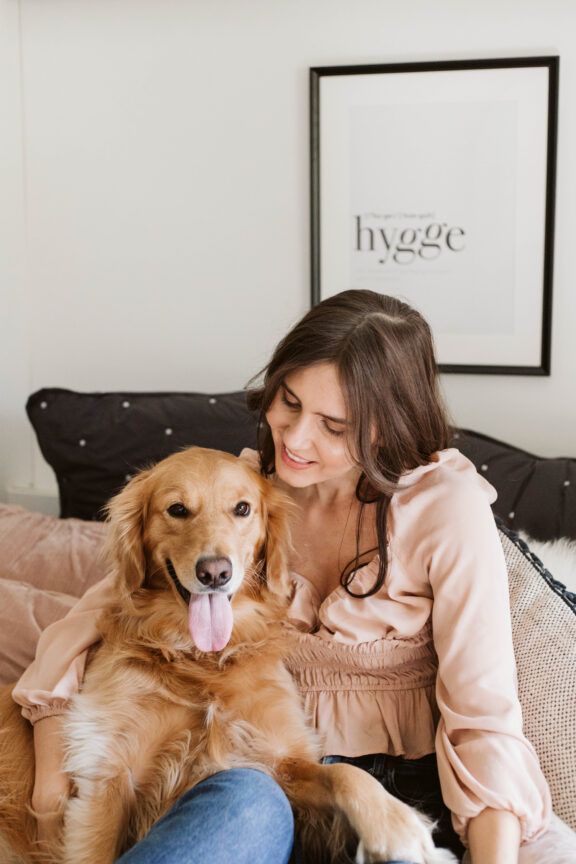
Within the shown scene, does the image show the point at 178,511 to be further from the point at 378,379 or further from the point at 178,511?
the point at 378,379

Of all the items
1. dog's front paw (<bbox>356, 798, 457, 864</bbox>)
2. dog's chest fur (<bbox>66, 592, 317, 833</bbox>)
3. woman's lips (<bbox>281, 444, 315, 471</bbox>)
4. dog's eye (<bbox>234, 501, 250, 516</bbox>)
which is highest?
woman's lips (<bbox>281, 444, 315, 471</bbox>)

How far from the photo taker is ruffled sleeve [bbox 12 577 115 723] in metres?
1.59

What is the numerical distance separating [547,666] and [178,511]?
2.30 ft

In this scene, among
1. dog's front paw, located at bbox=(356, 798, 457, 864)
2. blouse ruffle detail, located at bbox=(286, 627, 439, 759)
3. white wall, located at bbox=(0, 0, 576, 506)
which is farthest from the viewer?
white wall, located at bbox=(0, 0, 576, 506)

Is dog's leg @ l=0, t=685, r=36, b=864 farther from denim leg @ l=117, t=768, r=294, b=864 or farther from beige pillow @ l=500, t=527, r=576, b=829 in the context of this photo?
beige pillow @ l=500, t=527, r=576, b=829

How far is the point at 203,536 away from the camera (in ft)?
5.12

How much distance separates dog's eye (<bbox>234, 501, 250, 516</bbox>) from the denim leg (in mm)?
476

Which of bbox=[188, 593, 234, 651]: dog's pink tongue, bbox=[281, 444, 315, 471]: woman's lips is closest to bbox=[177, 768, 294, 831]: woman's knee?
bbox=[188, 593, 234, 651]: dog's pink tongue

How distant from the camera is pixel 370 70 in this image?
2.57m

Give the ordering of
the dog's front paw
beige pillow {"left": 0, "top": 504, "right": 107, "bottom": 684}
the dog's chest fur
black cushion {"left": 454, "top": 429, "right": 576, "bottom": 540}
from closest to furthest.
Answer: the dog's front paw < the dog's chest fur < beige pillow {"left": 0, "top": 504, "right": 107, "bottom": 684} < black cushion {"left": 454, "top": 429, "right": 576, "bottom": 540}

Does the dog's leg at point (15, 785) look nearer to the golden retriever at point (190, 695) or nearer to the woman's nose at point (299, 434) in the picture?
the golden retriever at point (190, 695)

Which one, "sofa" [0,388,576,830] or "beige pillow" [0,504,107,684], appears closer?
"sofa" [0,388,576,830]

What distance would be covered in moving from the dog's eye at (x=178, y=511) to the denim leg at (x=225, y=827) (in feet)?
1.55

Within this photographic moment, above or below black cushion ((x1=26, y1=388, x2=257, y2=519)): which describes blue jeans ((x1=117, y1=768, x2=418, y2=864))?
below
